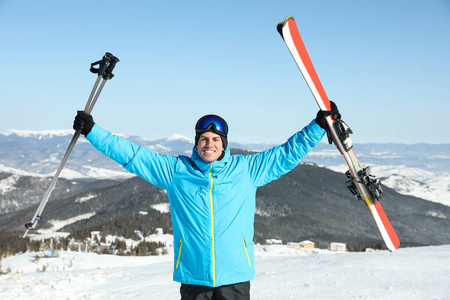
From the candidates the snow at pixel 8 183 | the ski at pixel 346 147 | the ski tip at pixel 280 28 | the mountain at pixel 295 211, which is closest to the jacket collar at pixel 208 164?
the ski at pixel 346 147

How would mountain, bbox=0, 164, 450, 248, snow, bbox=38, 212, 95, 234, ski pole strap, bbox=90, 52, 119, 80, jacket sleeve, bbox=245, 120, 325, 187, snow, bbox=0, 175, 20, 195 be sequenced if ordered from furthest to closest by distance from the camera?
1. snow, bbox=0, 175, 20, 195
2. snow, bbox=38, 212, 95, 234
3. mountain, bbox=0, 164, 450, 248
4. ski pole strap, bbox=90, 52, 119, 80
5. jacket sleeve, bbox=245, 120, 325, 187

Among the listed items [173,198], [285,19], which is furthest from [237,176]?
[285,19]

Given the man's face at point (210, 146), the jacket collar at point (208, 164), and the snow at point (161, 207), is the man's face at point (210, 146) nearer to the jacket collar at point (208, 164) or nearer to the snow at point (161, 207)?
the jacket collar at point (208, 164)

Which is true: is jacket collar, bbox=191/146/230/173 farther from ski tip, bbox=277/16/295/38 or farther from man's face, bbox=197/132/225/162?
ski tip, bbox=277/16/295/38

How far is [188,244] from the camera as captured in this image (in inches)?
128

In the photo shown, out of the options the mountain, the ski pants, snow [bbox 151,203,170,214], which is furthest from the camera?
snow [bbox 151,203,170,214]

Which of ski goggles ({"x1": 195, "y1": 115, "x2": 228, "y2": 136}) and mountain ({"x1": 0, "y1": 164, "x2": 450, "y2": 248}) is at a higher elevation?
mountain ({"x1": 0, "y1": 164, "x2": 450, "y2": 248})

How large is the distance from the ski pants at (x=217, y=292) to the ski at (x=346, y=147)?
1.77m

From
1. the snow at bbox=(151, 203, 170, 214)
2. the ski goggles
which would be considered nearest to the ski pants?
the ski goggles

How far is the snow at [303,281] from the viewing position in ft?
21.3

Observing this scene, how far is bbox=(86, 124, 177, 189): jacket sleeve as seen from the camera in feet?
10.9

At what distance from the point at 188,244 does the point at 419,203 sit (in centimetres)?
13905

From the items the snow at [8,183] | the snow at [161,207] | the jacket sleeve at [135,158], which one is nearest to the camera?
the jacket sleeve at [135,158]

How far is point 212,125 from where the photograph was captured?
133 inches
